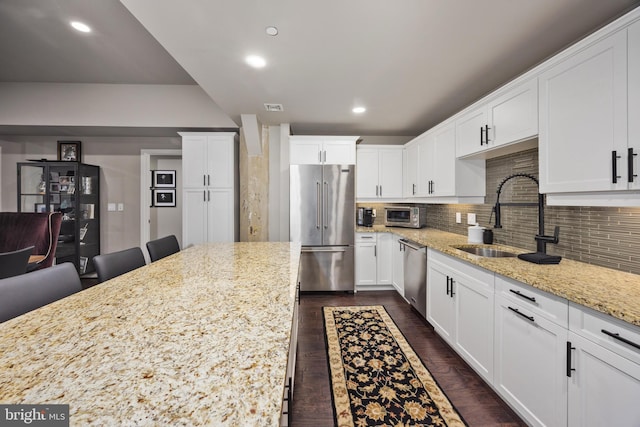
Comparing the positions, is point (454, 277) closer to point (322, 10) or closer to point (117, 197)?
point (322, 10)

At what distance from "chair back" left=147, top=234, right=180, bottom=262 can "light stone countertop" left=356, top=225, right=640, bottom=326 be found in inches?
93.9

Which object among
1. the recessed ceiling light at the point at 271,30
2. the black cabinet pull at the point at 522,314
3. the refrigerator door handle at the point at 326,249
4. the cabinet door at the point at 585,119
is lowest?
the black cabinet pull at the point at 522,314

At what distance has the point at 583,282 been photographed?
1360 millimetres

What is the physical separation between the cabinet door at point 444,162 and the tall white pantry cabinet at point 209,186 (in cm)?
265

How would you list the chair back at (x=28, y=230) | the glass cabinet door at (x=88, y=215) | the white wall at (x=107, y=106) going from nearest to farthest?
the chair back at (x=28, y=230)
the white wall at (x=107, y=106)
the glass cabinet door at (x=88, y=215)

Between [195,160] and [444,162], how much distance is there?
3.22 meters

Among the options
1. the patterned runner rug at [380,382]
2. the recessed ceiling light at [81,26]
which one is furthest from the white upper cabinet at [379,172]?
the recessed ceiling light at [81,26]

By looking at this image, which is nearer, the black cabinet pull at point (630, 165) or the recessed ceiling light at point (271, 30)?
the black cabinet pull at point (630, 165)

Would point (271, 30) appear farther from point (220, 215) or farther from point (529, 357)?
point (220, 215)

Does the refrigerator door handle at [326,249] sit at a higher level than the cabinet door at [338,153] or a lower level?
lower

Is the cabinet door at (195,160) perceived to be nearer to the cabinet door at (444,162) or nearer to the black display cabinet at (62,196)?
the black display cabinet at (62,196)

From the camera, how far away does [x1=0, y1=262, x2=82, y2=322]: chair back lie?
3.37 ft

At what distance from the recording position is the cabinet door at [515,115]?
1788 millimetres

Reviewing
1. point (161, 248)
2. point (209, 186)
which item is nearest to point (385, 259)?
point (209, 186)
